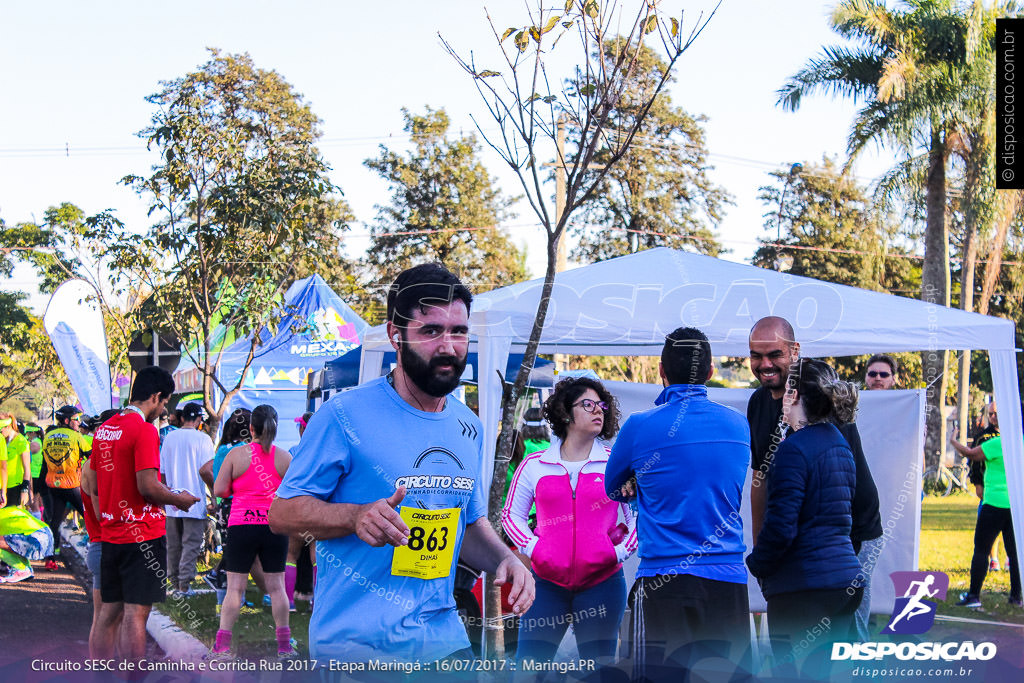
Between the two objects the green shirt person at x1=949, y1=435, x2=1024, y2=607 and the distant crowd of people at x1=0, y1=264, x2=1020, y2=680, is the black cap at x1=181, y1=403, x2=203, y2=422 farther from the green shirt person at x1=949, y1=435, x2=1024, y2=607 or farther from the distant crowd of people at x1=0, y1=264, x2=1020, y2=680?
the green shirt person at x1=949, y1=435, x2=1024, y2=607

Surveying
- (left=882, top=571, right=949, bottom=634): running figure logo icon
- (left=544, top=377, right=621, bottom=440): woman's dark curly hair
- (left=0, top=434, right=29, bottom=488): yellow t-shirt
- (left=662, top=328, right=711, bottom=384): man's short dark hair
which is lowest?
(left=882, top=571, right=949, bottom=634): running figure logo icon

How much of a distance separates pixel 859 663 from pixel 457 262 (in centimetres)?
2963

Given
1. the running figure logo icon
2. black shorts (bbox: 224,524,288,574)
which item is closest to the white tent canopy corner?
the running figure logo icon

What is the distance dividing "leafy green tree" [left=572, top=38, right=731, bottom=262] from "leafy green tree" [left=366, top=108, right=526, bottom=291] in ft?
11.2

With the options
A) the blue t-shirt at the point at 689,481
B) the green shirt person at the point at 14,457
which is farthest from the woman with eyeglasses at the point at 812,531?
the green shirt person at the point at 14,457

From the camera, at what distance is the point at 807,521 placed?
3951 millimetres

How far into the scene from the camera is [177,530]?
998cm

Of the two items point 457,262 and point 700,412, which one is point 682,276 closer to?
point 700,412

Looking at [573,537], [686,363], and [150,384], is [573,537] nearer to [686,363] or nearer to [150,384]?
[686,363]

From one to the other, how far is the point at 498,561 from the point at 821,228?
41289mm

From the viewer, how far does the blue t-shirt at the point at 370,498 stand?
103 inches

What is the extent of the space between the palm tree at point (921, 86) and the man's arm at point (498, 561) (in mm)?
19782

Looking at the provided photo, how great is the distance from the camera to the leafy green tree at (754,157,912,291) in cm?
4028

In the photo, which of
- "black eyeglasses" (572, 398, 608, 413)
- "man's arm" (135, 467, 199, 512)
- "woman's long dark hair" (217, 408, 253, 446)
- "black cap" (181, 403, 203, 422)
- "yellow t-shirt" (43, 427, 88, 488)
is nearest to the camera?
"black eyeglasses" (572, 398, 608, 413)
